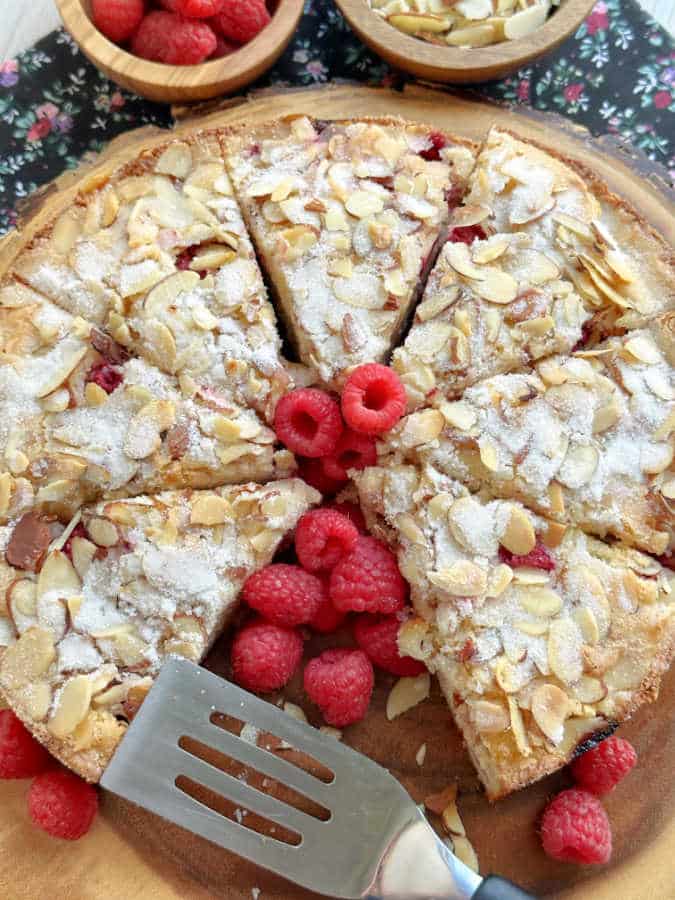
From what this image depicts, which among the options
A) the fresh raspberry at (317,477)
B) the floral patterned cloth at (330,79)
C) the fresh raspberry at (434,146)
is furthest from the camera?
the floral patterned cloth at (330,79)

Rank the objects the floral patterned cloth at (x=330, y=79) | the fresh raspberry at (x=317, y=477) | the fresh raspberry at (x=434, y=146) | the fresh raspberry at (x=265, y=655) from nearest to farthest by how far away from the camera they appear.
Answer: the fresh raspberry at (x=265, y=655) → the fresh raspberry at (x=317, y=477) → the fresh raspberry at (x=434, y=146) → the floral patterned cloth at (x=330, y=79)

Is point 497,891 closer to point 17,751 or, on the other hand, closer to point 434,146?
point 17,751

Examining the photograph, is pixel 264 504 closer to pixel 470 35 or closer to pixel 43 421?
pixel 43 421

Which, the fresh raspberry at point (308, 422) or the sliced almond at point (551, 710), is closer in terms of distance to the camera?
the sliced almond at point (551, 710)

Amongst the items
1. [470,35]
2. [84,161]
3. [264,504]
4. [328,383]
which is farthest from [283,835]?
[470,35]

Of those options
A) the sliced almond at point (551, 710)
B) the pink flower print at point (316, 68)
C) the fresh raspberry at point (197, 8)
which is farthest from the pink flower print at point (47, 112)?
the sliced almond at point (551, 710)

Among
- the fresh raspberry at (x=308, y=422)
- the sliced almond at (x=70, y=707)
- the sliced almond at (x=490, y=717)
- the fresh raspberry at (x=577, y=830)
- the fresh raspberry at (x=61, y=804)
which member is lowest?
the fresh raspberry at (x=61, y=804)

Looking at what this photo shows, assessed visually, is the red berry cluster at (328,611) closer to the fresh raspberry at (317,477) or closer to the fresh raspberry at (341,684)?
the fresh raspberry at (341,684)

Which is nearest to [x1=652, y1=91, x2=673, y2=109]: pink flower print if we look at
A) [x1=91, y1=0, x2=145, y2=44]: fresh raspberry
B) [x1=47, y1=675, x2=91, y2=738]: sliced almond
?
[x1=91, y1=0, x2=145, y2=44]: fresh raspberry
